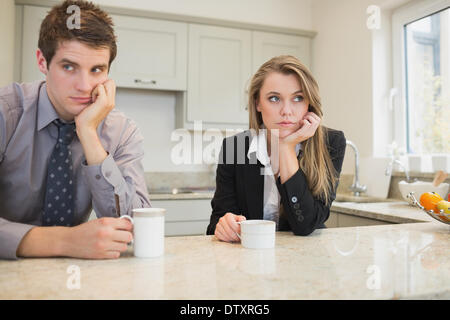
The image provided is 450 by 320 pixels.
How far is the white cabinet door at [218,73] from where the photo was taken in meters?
3.10

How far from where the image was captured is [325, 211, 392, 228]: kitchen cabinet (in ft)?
6.36

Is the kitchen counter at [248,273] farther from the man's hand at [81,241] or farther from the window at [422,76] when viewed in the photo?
the window at [422,76]

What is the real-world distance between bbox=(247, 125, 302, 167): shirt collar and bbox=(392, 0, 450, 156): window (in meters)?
1.57

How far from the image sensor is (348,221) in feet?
6.93

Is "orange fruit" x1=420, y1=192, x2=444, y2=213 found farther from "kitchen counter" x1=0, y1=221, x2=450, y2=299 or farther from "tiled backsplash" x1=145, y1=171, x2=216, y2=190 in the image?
"tiled backsplash" x1=145, y1=171, x2=216, y2=190

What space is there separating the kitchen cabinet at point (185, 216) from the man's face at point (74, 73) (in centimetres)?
160

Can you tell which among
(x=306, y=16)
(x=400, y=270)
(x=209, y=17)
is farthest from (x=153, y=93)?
(x=400, y=270)

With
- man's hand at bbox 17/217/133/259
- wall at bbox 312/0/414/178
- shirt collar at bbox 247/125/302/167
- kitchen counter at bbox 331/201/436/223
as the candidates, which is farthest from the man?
wall at bbox 312/0/414/178

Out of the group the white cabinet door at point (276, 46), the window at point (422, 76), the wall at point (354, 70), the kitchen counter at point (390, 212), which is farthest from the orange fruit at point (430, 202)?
the white cabinet door at point (276, 46)

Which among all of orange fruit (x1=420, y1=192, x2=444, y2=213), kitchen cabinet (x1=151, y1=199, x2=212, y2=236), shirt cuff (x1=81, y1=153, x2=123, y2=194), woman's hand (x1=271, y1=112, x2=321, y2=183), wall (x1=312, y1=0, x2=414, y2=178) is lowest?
kitchen cabinet (x1=151, y1=199, x2=212, y2=236)

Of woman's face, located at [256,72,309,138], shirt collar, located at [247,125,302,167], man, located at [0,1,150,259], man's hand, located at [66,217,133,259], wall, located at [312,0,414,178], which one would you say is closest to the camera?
man's hand, located at [66,217,133,259]
